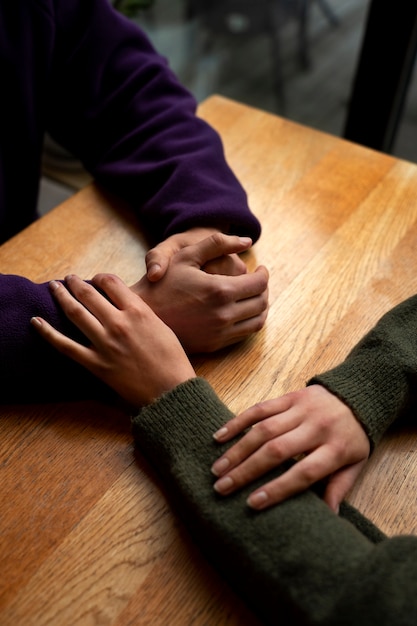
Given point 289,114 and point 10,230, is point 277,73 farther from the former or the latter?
point 10,230

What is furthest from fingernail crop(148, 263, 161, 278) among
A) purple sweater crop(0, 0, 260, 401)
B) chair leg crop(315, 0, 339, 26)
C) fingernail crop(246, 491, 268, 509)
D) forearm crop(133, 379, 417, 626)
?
chair leg crop(315, 0, 339, 26)

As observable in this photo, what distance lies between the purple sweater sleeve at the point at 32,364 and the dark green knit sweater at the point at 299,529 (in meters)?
0.10

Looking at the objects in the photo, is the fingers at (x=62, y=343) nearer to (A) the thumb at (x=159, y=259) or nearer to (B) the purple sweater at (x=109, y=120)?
(A) the thumb at (x=159, y=259)

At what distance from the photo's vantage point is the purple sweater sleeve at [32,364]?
0.66 m

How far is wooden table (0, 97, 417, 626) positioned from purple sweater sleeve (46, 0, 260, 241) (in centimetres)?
7

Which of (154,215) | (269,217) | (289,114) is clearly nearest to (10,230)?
(154,215)

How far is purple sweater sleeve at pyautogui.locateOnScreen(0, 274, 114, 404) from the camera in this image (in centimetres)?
66

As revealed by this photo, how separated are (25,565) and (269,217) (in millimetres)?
617

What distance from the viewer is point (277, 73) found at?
2137mm

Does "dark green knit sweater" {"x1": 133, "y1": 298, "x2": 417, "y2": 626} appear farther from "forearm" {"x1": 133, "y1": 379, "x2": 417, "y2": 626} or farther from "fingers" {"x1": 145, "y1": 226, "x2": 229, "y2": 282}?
"fingers" {"x1": 145, "y1": 226, "x2": 229, "y2": 282}

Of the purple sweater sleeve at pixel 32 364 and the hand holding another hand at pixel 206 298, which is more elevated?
the hand holding another hand at pixel 206 298

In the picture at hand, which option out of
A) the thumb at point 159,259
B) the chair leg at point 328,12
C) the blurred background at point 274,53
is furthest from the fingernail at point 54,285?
the chair leg at point 328,12

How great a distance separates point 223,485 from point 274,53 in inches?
76.4

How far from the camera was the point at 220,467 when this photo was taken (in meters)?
0.56
